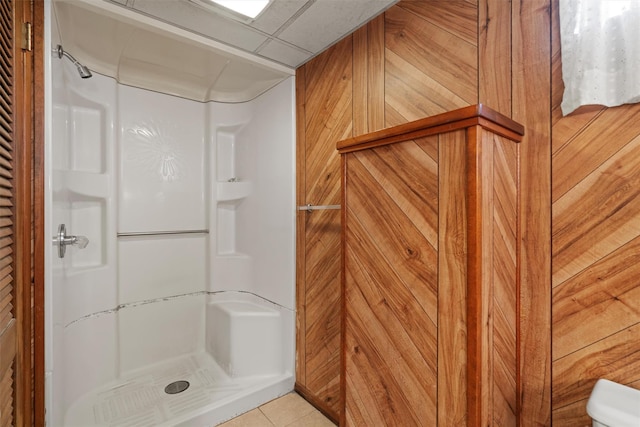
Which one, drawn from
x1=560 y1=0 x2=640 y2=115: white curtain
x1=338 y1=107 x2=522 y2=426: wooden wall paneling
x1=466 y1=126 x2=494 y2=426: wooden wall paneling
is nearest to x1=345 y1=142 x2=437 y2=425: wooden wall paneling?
x1=338 y1=107 x2=522 y2=426: wooden wall paneling

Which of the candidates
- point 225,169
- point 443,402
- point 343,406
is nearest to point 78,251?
point 225,169

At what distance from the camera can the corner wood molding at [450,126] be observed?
82 cm

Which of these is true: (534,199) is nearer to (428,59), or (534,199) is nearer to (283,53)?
(428,59)

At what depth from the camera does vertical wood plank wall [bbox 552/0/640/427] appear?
874mm

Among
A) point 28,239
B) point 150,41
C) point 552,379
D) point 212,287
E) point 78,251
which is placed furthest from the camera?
point 212,287

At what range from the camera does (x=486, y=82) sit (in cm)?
114

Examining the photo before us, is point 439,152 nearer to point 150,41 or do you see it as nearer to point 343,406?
point 343,406

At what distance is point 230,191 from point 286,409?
1625 millimetres

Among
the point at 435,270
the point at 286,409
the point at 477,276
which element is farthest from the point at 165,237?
the point at 477,276

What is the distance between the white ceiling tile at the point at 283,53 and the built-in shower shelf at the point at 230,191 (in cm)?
100

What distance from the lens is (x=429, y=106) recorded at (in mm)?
1310

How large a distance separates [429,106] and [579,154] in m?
0.57

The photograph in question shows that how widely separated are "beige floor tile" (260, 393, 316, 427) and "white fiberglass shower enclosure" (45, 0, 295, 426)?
3.1 inches

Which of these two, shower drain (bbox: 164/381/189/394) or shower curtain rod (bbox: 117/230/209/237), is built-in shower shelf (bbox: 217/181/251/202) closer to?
shower curtain rod (bbox: 117/230/209/237)
